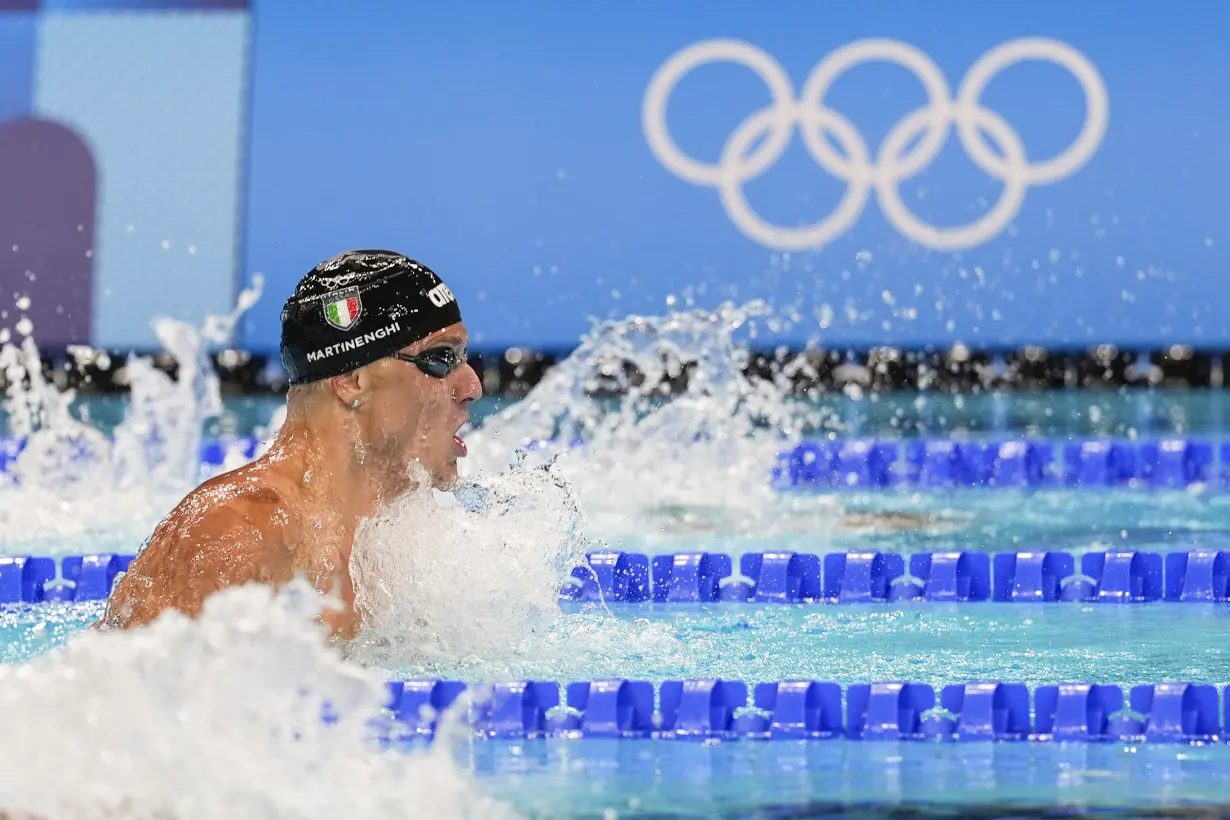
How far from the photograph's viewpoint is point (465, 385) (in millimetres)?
2744

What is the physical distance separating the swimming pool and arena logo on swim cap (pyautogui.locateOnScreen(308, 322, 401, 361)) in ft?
1.99

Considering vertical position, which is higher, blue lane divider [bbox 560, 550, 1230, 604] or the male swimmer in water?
the male swimmer in water

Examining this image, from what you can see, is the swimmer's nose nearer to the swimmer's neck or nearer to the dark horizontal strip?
the swimmer's neck

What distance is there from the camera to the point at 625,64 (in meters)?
8.51

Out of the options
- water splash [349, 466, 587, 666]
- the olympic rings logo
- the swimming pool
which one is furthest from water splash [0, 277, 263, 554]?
the olympic rings logo

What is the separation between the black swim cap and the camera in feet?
8.70

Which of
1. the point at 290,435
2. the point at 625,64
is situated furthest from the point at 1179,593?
the point at 625,64

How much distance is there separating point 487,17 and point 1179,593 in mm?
5236

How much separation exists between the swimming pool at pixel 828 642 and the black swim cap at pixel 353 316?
1.96 ft

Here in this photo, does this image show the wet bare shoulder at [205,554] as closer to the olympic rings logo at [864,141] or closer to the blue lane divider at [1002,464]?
the blue lane divider at [1002,464]

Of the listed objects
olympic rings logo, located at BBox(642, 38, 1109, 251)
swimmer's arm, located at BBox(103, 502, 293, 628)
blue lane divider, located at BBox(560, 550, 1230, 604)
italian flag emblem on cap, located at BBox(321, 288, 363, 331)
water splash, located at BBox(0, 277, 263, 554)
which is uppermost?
olympic rings logo, located at BBox(642, 38, 1109, 251)

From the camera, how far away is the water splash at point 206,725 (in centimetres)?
198

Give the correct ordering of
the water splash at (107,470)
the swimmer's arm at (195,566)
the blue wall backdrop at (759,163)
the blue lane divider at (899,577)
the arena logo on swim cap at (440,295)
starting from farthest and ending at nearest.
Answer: the blue wall backdrop at (759,163) → the water splash at (107,470) → the blue lane divider at (899,577) → the arena logo on swim cap at (440,295) → the swimmer's arm at (195,566)

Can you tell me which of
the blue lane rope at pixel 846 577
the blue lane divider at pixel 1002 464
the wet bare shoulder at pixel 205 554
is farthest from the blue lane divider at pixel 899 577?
the blue lane divider at pixel 1002 464
